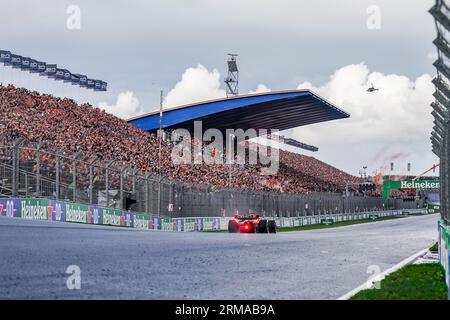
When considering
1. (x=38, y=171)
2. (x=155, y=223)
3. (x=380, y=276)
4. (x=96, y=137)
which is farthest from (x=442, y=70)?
(x=96, y=137)

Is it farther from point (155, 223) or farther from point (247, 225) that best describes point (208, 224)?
point (247, 225)

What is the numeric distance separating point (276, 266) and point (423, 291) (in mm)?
3227

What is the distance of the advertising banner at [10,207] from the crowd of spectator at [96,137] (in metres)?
9.99

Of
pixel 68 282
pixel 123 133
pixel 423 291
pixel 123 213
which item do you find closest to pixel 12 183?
pixel 123 213

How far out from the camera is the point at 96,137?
4316 cm

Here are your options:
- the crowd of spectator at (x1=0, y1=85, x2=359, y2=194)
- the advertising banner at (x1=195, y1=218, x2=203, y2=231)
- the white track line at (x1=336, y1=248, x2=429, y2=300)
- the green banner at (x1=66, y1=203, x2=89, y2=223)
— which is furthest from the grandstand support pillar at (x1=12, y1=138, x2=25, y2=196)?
the advertising banner at (x1=195, y1=218, x2=203, y2=231)

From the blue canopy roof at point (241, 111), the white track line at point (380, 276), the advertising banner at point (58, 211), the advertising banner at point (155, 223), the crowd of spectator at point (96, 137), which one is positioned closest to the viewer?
the white track line at point (380, 276)

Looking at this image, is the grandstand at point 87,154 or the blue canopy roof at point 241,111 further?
the blue canopy roof at point 241,111

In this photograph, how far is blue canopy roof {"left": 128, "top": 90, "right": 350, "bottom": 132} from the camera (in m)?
63.2

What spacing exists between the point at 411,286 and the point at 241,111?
5662cm

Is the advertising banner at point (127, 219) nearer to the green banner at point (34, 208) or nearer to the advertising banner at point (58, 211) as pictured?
the advertising banner at point (58, 211)

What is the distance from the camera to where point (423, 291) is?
9.41m

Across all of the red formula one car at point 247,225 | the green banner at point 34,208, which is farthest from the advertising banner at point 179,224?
the green banner at point 34,208

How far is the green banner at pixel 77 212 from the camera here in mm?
23000
